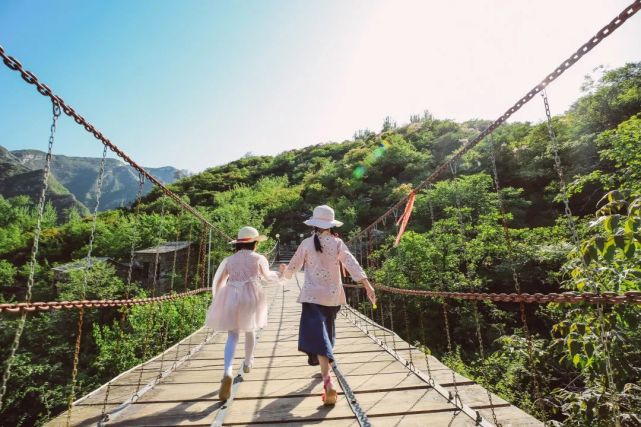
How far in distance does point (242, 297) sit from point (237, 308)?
3.7 inches

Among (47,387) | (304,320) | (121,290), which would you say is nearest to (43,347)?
(47,387)

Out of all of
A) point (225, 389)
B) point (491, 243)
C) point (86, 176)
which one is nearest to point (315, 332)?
point (225, 389)

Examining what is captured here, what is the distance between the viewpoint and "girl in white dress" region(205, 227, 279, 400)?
8.46 ft

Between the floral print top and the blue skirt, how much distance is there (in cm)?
Result: 6

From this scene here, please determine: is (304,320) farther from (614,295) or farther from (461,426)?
(614,295)

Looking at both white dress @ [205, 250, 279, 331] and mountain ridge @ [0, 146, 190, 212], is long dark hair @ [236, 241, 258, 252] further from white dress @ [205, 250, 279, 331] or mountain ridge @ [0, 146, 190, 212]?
mountain ridge @ [0, 146, 190, 212]

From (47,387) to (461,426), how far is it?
39.0 feet

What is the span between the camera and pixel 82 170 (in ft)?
387

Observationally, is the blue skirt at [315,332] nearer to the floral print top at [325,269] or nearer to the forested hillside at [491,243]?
the floral print top at [325,269]

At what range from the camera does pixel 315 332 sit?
2.21 m

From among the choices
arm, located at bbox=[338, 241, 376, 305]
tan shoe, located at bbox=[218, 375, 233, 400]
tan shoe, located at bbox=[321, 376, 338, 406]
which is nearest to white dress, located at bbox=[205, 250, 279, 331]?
tan shoe, located at bbox=[218, 375, 233, 400]

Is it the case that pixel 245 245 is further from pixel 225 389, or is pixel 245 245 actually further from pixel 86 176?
pixel 86 176

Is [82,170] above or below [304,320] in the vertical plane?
above

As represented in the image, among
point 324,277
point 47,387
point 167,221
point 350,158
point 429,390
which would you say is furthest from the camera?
point 350,158
